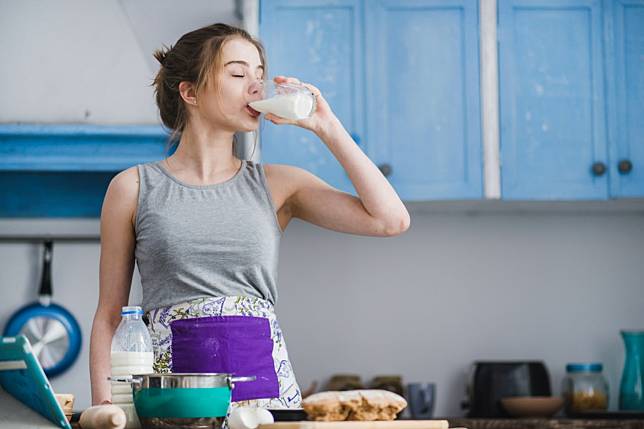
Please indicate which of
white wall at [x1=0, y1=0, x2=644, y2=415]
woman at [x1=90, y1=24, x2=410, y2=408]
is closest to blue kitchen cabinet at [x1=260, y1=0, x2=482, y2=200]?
white wall at [x1=0, y1=0, x2=644, y2=415]

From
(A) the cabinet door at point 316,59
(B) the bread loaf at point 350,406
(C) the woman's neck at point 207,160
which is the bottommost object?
(B) the bread loaf at point 350,406

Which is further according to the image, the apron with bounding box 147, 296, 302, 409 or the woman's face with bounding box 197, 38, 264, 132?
the woman's face with bounding box 197, 38, 264, 132

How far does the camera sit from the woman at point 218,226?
1.81 metres

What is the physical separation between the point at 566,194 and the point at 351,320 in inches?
33.4

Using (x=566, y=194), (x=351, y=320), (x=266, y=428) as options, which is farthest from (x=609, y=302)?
(x=266, y=428)

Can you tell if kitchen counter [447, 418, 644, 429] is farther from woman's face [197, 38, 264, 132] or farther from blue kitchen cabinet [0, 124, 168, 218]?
woman's face [197, 38, 264, 132]

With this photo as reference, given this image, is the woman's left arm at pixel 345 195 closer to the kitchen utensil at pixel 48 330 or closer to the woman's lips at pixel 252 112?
the woman's lips at pixel 252 112

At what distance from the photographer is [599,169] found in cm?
346

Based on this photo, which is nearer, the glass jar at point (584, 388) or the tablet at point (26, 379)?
the tablet at point (26, 379)

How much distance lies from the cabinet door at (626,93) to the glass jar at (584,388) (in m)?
0.58

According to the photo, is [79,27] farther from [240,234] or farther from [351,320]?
[240,234]

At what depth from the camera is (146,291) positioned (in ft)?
6.36

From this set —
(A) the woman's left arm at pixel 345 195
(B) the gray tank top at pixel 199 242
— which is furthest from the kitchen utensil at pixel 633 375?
(B) the gray tank top at pixel 199 242

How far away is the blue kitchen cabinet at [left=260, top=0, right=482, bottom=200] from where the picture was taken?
11.3ft
